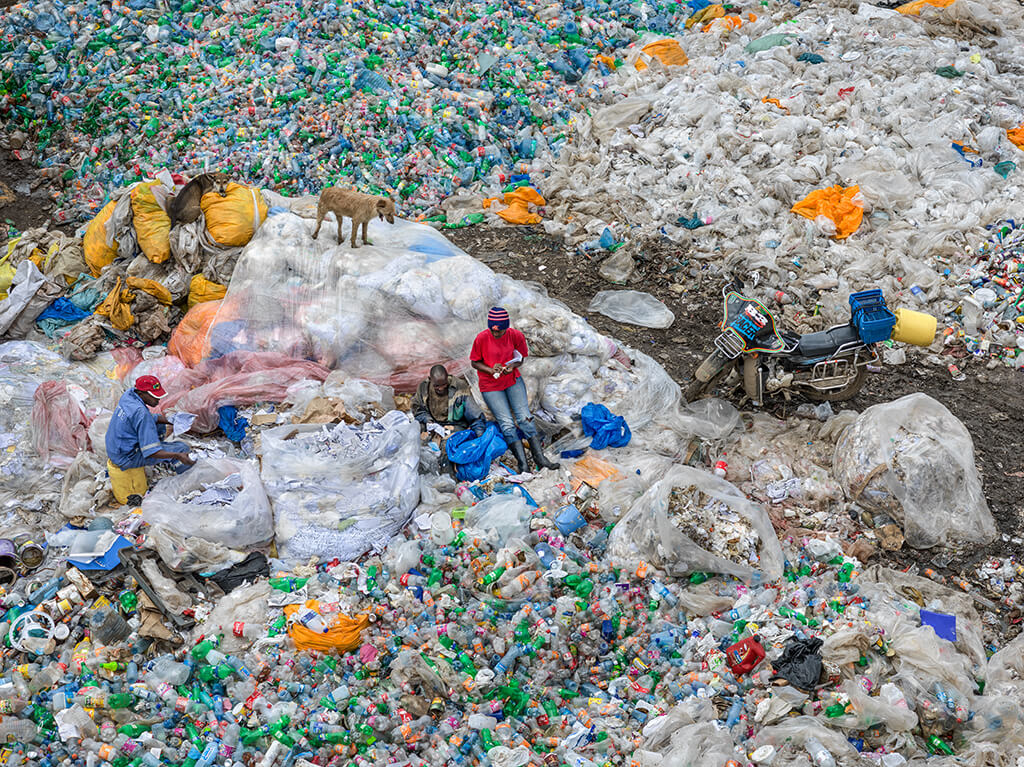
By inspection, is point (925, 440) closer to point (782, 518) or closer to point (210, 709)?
point (782, 518)

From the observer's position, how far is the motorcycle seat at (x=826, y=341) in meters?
6.09

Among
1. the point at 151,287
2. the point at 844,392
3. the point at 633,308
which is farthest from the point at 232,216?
the point at 844,392

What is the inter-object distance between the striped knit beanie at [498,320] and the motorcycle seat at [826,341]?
80.7 inches

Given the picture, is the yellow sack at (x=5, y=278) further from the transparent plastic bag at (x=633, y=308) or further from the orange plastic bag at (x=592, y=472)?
the orange plastic bag at (x=592, y=472)

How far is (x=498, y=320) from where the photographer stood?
6059 mm

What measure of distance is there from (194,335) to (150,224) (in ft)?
3.88

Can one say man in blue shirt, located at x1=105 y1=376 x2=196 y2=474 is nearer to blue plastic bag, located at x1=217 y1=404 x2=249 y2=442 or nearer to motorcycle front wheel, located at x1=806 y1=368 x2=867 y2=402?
blue plastic bag, located at x1=217 y1=404 x2=249 y2=442

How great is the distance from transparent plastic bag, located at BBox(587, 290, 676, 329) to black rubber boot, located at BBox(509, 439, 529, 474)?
210 cm

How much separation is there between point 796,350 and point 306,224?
403 centimetres

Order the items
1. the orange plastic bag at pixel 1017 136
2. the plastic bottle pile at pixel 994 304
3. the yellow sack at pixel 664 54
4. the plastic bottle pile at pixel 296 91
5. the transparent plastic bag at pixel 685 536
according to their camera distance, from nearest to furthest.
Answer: the transparent plastic bag at pixel 685 536 → the plastic bottle pile at pixel 994 304 → the orange plastic bag at pixel 1017 136 → the plastic bottle pile at pixel 296 91 → the yellow sack at pixel 664 54

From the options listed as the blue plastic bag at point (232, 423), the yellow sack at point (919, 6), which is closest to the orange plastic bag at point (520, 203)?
the blue plastic bag at point (232, 423)

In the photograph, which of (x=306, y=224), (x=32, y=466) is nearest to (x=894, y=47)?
(x=306, y=224)

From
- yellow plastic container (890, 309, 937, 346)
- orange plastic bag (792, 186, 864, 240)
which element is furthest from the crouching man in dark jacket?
orange plastic bag (792, 186, 864, 240)

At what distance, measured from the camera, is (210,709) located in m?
4.48
